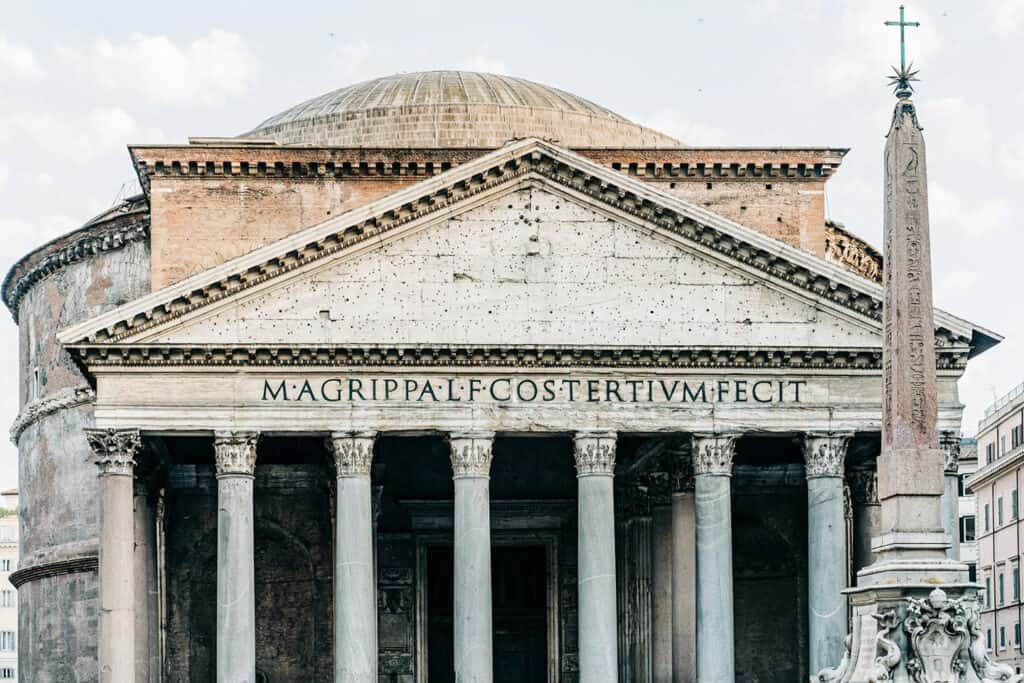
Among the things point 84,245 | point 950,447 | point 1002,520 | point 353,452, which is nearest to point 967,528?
point 1002,520

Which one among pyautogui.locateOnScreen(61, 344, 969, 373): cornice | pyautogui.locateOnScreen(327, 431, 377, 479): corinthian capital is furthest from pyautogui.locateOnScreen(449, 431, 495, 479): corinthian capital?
pyautogui.locateOnScreen(327, 431, 377, 479): corinthian capital

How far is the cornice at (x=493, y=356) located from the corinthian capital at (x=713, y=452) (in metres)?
1.21

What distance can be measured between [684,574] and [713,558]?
2.36 metres

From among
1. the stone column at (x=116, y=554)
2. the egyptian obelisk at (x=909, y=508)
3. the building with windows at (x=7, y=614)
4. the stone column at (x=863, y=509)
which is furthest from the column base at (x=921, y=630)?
the building with windows at (x=7, y=614)

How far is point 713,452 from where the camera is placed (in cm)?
3694

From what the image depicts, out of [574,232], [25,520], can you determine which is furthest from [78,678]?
[574,232]

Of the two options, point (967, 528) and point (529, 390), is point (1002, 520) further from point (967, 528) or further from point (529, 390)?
point (529, 390)

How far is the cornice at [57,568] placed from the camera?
4888 cm

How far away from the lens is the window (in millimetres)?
76625

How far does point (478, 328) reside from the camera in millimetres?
37031

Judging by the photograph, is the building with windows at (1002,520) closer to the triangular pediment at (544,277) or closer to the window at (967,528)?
the window at (967,528)

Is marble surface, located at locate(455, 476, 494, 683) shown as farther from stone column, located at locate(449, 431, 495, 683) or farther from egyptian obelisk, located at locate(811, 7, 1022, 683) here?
egyptian obelisk, located at locate(811, 7, 1022, 683)

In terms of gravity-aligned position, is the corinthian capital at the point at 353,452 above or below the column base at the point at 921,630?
above

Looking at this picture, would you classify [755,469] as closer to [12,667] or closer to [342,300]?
[342,300]
